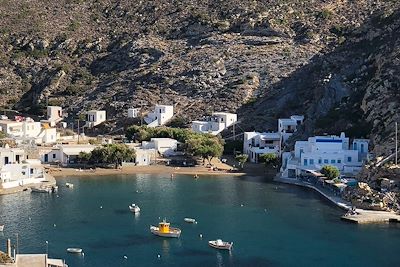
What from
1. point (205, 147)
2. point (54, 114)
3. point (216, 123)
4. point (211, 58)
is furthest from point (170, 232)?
point (211, 58)

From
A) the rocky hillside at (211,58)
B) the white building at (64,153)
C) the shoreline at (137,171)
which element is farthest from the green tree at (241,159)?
the white building at (64,153)

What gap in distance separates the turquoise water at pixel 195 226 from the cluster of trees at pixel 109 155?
6715mm

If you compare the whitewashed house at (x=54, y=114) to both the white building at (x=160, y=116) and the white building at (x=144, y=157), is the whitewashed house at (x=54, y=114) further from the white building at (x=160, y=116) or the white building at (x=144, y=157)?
the white building at (x=144, y=157)

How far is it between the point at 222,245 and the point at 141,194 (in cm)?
1857

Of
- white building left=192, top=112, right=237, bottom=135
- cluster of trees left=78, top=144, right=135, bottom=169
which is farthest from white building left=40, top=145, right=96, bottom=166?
white building left=192, top=112, right=237, bottom=135

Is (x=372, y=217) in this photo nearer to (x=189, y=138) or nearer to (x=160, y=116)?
(x=189, y=138)

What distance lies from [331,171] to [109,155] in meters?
22.4

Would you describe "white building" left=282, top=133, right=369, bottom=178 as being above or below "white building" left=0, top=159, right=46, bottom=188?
above

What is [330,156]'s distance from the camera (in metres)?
75.2

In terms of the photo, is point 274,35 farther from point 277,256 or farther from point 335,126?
point 277,256

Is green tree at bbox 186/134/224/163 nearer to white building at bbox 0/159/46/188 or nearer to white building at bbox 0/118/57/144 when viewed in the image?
white building at bbox 0/159/46/188

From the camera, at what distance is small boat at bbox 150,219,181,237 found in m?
53.9

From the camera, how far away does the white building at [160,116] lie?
99375 mm

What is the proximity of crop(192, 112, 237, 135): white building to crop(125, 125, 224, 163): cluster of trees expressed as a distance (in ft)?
5.81
